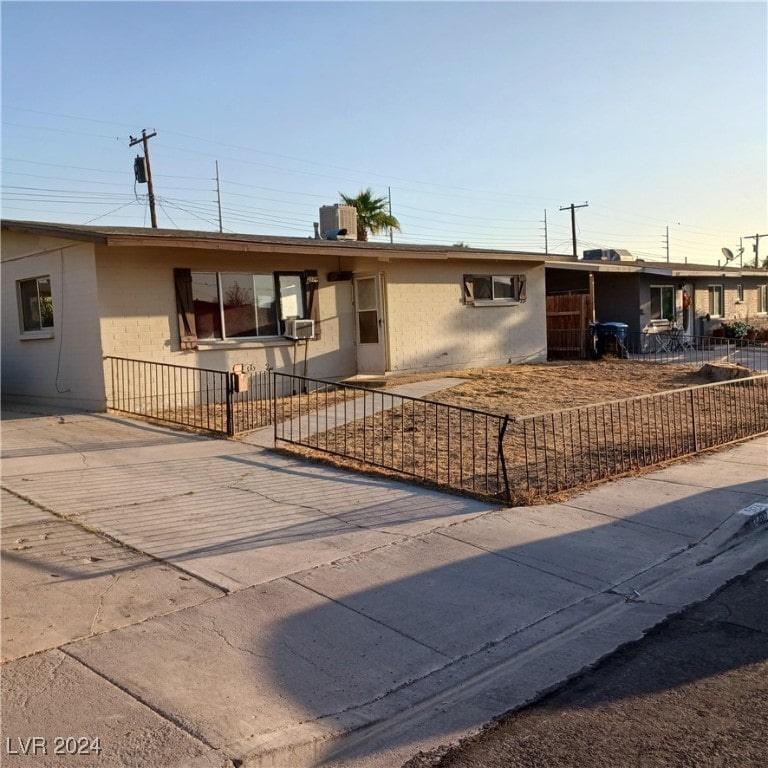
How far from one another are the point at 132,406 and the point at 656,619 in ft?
32.6

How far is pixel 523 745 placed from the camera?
3496mm

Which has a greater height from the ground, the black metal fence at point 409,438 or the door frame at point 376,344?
the door frame at point 376,344

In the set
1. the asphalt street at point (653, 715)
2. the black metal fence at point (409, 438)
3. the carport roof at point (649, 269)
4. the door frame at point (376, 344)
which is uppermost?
the carport roof at point (649, 269)

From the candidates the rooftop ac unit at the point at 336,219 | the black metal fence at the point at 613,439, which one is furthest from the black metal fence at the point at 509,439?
the rooftop ac unit at the point at 336,219

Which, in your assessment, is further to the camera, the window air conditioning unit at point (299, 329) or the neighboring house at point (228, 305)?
the window air conditioning unit at point (299, 329)

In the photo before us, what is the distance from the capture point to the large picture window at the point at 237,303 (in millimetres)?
13430

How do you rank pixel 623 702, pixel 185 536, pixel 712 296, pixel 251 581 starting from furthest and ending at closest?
pixel 712 296, pixel 185 536, pixel 251 581, pixel 623 702

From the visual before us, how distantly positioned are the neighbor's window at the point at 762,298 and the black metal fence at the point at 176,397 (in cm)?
2678

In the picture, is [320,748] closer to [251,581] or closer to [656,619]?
[251,581]

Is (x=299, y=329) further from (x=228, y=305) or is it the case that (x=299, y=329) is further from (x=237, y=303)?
(x=228, y=305)

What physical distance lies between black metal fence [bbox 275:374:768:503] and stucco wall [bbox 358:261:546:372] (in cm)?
370

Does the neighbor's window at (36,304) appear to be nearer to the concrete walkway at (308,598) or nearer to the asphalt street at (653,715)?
the concrete walkway at (308,598)

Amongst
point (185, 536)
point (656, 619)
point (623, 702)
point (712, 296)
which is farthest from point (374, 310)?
point (712, 296)

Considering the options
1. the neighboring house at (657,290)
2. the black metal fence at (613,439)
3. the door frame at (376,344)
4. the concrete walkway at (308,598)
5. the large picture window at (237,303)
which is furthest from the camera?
the neighboring house at (657,290)
